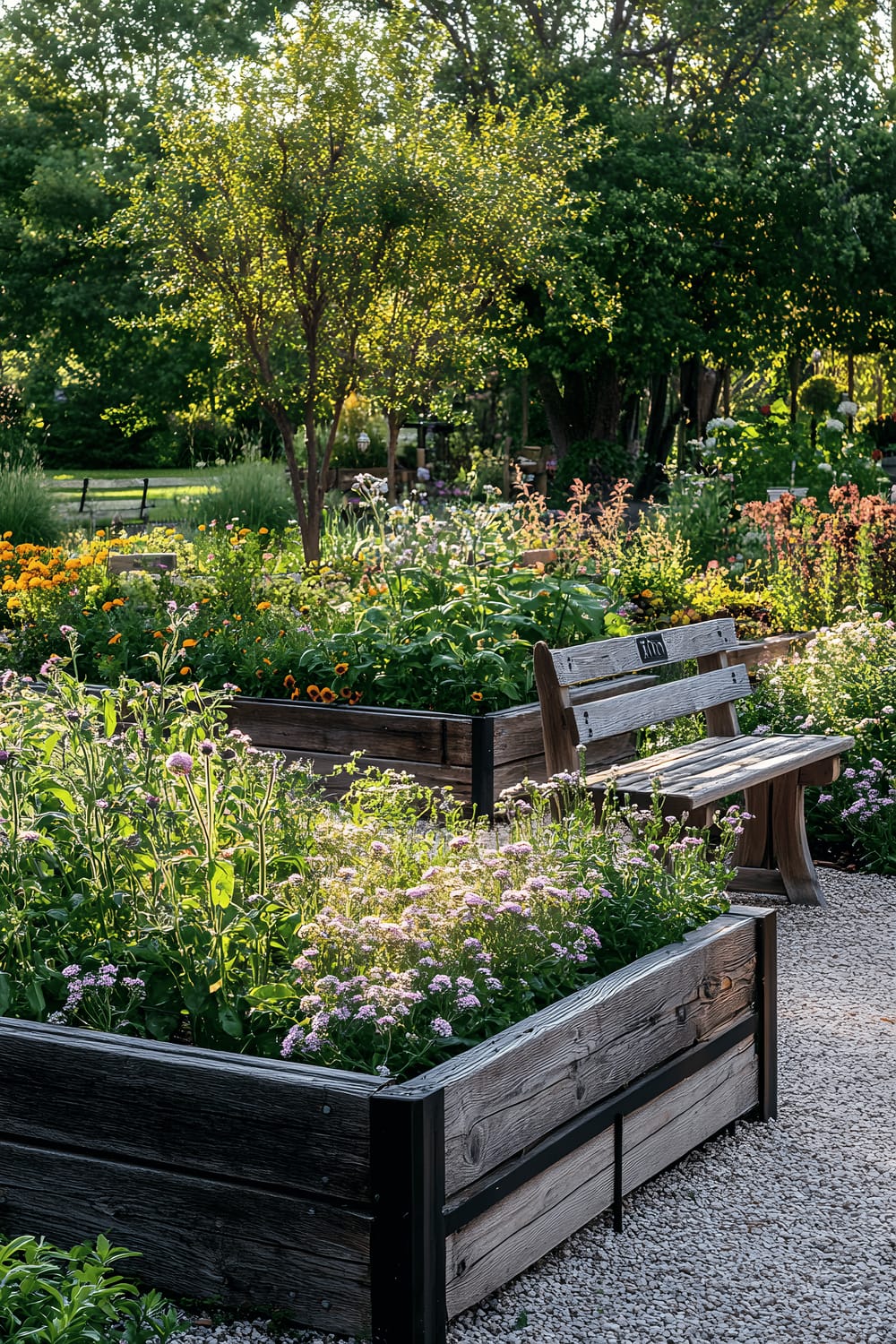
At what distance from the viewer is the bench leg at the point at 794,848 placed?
5.52m

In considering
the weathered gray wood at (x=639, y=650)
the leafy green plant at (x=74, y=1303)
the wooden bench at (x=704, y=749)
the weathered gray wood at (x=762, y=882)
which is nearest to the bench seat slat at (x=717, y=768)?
the wooden bench at (x=704, y=749)

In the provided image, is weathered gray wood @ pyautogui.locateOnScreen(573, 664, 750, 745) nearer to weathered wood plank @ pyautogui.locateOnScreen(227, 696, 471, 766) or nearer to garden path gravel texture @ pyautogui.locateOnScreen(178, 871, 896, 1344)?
weathered wood plank @ pyautogui.locateOnScreen(227, 696, 471, 766)

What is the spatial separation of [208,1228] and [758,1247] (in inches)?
47.4

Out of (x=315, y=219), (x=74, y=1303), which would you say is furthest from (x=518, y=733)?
(x=315, y=219)

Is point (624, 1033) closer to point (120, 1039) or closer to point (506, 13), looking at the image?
point (120, 1039)

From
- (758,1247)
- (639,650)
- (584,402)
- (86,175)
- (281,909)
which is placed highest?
(86,175)

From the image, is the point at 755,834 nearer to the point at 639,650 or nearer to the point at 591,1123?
the point at 639,650

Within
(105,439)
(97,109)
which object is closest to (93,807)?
(97,109)

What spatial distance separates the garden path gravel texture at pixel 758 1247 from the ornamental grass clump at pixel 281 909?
0.51 m

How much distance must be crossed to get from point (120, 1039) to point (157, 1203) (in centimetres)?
31

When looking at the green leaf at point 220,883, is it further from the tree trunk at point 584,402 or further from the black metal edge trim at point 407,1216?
the tree trunk at point 584,402

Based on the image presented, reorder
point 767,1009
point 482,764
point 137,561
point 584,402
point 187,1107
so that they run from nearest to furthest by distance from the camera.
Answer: point 187,1107 < point 767,1009 < point 482,764 < point 137,561 < point 584,402

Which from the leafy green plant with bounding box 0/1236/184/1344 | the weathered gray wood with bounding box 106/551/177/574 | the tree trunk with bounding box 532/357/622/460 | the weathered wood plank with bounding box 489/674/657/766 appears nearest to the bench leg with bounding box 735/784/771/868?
the weathered wood plank with bounding box 489/674/657/766

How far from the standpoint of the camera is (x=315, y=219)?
1019 centimetres
